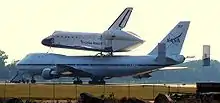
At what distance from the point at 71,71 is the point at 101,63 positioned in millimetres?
3803

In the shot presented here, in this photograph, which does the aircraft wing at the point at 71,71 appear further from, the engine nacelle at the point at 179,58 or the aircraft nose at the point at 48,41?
the engine nacelle at the point at 179,58

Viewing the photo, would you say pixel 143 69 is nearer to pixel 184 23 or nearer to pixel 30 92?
pixel 184 23

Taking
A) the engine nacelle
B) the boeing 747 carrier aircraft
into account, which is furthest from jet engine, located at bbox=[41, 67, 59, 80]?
the engine nacelle

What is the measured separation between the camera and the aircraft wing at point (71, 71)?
9919 cm

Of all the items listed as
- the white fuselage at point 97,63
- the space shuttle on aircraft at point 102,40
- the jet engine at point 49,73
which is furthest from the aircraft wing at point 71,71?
the space shuttle on aircraft at point 102,40

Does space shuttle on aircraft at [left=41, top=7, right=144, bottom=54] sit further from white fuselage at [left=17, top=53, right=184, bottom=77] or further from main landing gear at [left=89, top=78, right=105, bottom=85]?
main landing gear at [left=89, top=78, right=105, bottom=85]

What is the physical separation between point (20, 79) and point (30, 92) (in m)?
44.1

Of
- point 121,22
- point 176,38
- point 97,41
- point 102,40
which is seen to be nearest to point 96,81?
point 97,41

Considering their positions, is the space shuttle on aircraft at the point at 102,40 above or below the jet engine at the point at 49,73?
above

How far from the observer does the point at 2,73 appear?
552ft

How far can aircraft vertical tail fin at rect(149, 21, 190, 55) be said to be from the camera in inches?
3974

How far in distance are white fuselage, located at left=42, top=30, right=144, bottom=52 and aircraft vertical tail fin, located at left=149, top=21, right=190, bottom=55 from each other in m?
4.93

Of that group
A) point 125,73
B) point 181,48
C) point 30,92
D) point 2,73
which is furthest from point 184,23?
point 2,73

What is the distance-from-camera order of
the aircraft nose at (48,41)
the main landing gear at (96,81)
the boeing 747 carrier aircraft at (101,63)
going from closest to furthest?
the boeing 747 carrier aircraft at (101,63) < the main landing gear at (96,81) < the aircraft nose at (48,41)
